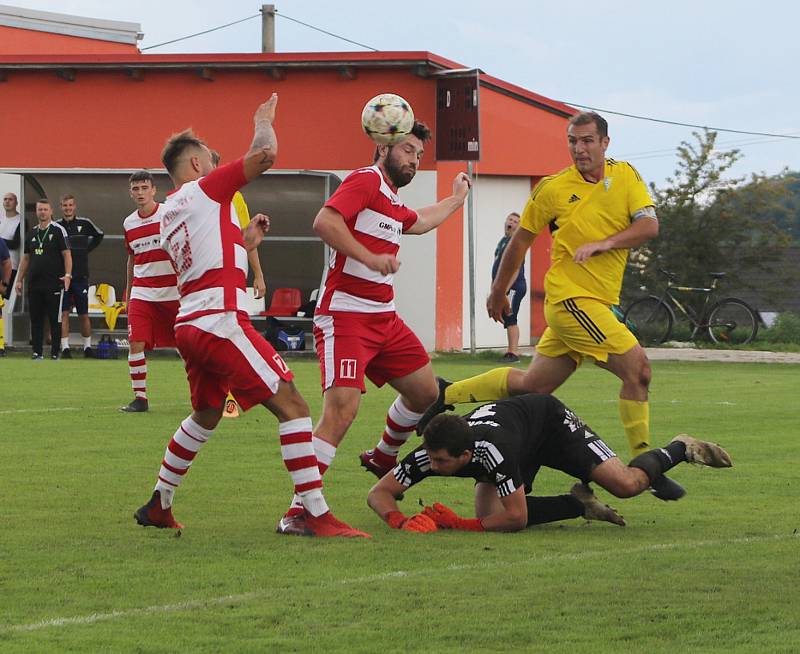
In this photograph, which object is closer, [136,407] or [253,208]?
[136,407]

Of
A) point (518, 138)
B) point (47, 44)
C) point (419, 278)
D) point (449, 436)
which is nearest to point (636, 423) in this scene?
point (449, 436)

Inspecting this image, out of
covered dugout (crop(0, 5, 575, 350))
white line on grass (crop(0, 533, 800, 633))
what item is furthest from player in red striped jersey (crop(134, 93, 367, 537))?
covered dugout (crop(0, 5, 575, 350))

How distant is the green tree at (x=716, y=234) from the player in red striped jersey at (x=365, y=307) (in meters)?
22.2

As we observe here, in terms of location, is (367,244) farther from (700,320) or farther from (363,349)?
(700,320)

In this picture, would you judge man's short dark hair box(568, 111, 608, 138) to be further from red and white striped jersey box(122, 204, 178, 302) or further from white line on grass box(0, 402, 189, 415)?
white line on grass box(0, 402, 189, 415)

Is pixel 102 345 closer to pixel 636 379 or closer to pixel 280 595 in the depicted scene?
pixel 636 379

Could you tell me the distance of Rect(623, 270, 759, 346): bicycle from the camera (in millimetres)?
27547

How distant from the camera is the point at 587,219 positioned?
9.29 metres

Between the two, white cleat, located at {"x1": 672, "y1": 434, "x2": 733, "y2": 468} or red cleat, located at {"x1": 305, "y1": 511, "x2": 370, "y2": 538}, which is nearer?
red cleat, located at {"x1": 305, "y1": 511, "x2": 370, "y2": 538}

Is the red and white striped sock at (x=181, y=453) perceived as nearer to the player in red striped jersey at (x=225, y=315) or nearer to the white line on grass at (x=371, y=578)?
the player in red striped jersey at (x=225, y=315)

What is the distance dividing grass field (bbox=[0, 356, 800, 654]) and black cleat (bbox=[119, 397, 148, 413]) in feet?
8.44

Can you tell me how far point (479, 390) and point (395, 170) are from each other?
6.08 ft

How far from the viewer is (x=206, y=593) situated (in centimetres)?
607

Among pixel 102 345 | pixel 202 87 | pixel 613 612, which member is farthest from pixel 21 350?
pixel 613 612
